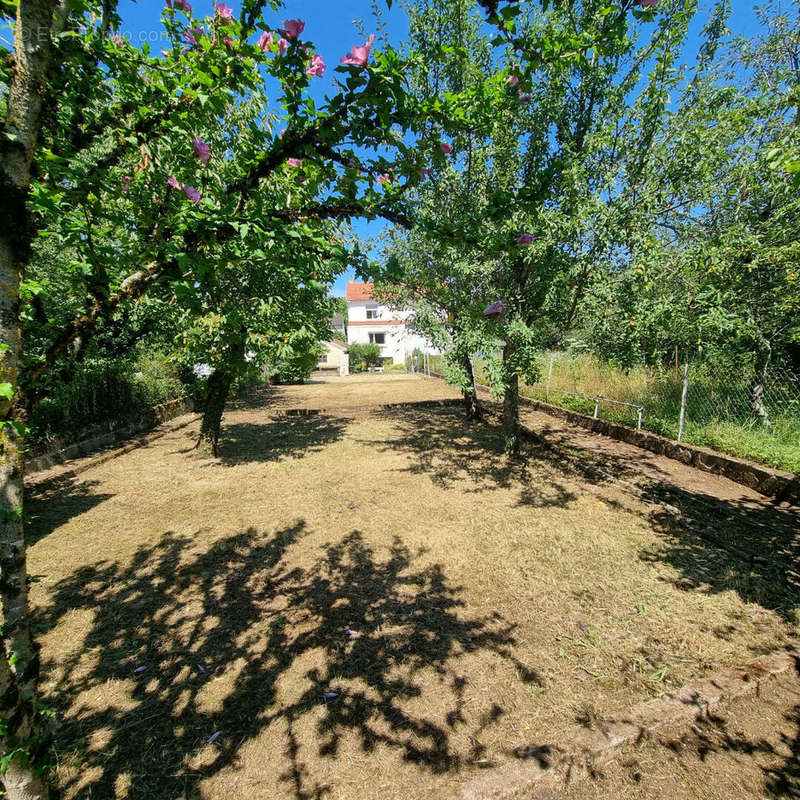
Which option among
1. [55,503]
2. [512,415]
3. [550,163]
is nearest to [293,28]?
[550,163]

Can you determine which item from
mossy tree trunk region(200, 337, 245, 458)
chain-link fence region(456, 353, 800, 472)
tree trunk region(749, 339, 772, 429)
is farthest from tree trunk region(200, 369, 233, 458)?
tree trunk region(749, 339, 772, 429)

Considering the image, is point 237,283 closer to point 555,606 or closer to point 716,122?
point 555,606

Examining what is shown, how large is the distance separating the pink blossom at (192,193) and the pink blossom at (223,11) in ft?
3.22

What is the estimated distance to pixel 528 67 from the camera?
2051 millimetres

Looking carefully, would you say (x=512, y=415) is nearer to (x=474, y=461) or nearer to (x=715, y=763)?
(x=474, y=461)

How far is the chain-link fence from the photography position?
6691mm

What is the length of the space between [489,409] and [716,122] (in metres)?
9.55

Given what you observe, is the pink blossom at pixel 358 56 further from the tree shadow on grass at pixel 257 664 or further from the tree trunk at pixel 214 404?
the tree trunk at pixel 214 404

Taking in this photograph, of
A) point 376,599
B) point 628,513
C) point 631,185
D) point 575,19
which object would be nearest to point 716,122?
point 631,185

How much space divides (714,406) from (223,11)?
33.3 feet

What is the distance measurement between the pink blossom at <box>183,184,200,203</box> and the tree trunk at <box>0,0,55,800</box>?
1.12m

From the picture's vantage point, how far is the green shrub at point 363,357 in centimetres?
3553

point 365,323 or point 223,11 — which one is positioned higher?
point 365,323

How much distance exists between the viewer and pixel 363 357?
3584 centimetres
